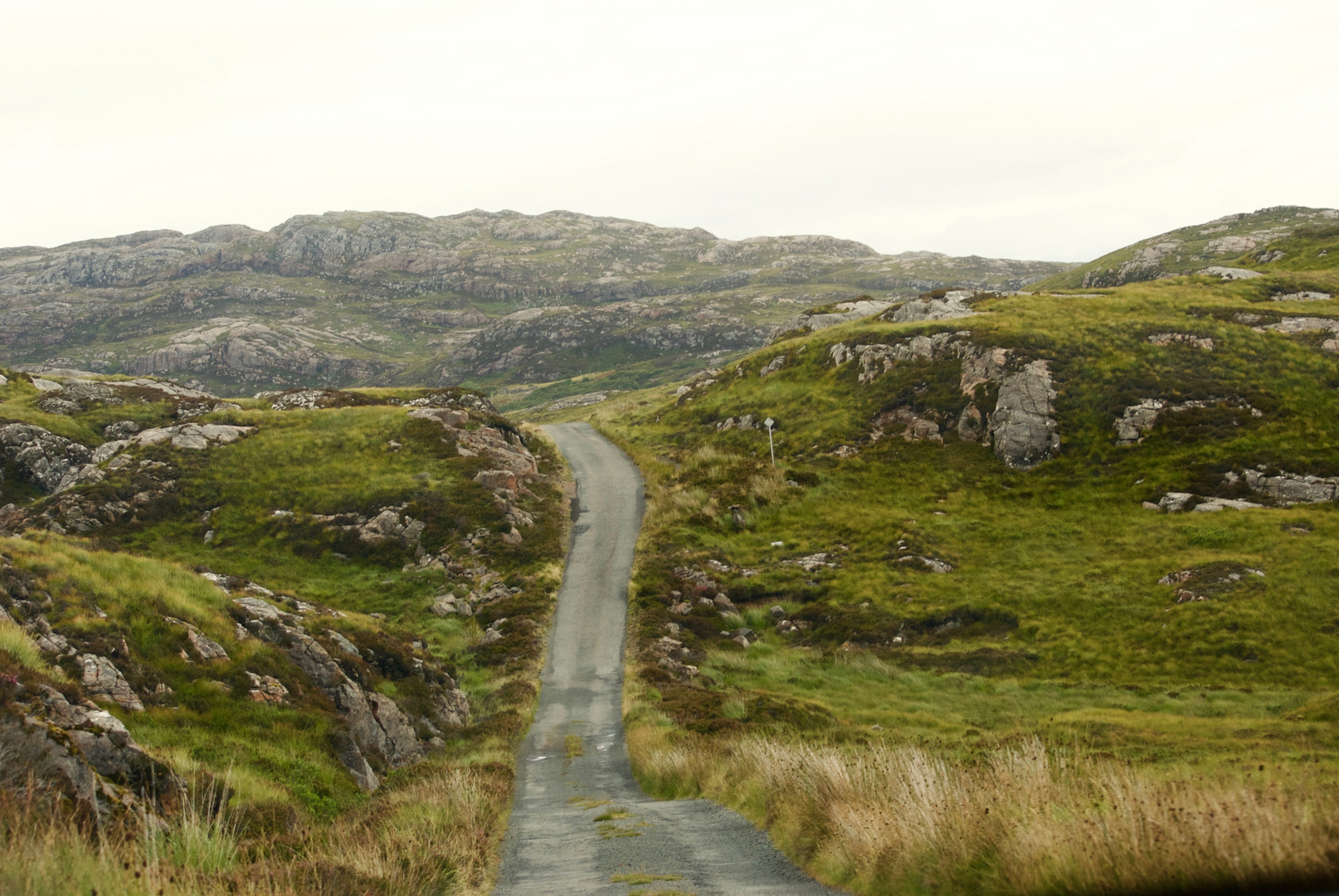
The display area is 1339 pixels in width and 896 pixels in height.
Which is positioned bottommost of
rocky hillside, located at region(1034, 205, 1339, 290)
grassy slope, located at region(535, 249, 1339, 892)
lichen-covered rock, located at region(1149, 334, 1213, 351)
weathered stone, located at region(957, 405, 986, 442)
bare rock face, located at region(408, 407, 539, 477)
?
grassy slope, located at region(535, 249, 1339, 892)

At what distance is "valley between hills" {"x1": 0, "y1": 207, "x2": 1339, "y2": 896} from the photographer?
7.88 meters

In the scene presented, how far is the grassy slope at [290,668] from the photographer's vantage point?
797cm

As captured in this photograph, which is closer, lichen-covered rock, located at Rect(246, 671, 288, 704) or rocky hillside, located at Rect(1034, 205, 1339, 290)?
lichen-covered rock, located at Rect(246, 671, 288, 704)

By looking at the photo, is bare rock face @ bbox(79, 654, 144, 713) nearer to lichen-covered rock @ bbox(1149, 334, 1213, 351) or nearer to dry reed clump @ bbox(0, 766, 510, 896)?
dry reed clump @ bbox(0, 766, 510, 896)

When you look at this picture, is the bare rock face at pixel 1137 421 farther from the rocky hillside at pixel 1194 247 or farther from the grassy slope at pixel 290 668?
the rocky hillside at pixel 1194 247

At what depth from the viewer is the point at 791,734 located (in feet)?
58.5

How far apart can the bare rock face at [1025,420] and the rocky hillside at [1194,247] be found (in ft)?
238

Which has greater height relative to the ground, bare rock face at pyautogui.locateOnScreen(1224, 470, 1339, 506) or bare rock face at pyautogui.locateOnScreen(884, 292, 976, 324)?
bare rock face at pyautogui.locateOnScreen(884, 292, 976, 324)

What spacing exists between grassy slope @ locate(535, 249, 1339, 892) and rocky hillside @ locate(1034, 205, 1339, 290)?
67398 millimetres

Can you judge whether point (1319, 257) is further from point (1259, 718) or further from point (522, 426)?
point (522, 426)

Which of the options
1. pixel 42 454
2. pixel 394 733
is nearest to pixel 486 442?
pixel 42 454

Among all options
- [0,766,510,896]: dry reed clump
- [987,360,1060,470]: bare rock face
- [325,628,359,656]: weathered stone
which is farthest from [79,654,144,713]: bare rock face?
[987,360,1060,470]: bare rock face

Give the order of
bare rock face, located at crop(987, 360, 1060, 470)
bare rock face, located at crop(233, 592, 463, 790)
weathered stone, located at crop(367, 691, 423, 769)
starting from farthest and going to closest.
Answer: bare rock face, located at crop(987, 360, 1060, 470), weathered stone, located at crop(367, 691, 423, 769), bare rock face, located at crop(233, 592, 463, 790)

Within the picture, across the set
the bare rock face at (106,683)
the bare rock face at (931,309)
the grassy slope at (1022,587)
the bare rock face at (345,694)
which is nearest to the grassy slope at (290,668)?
the bare rock face at (106,683)
